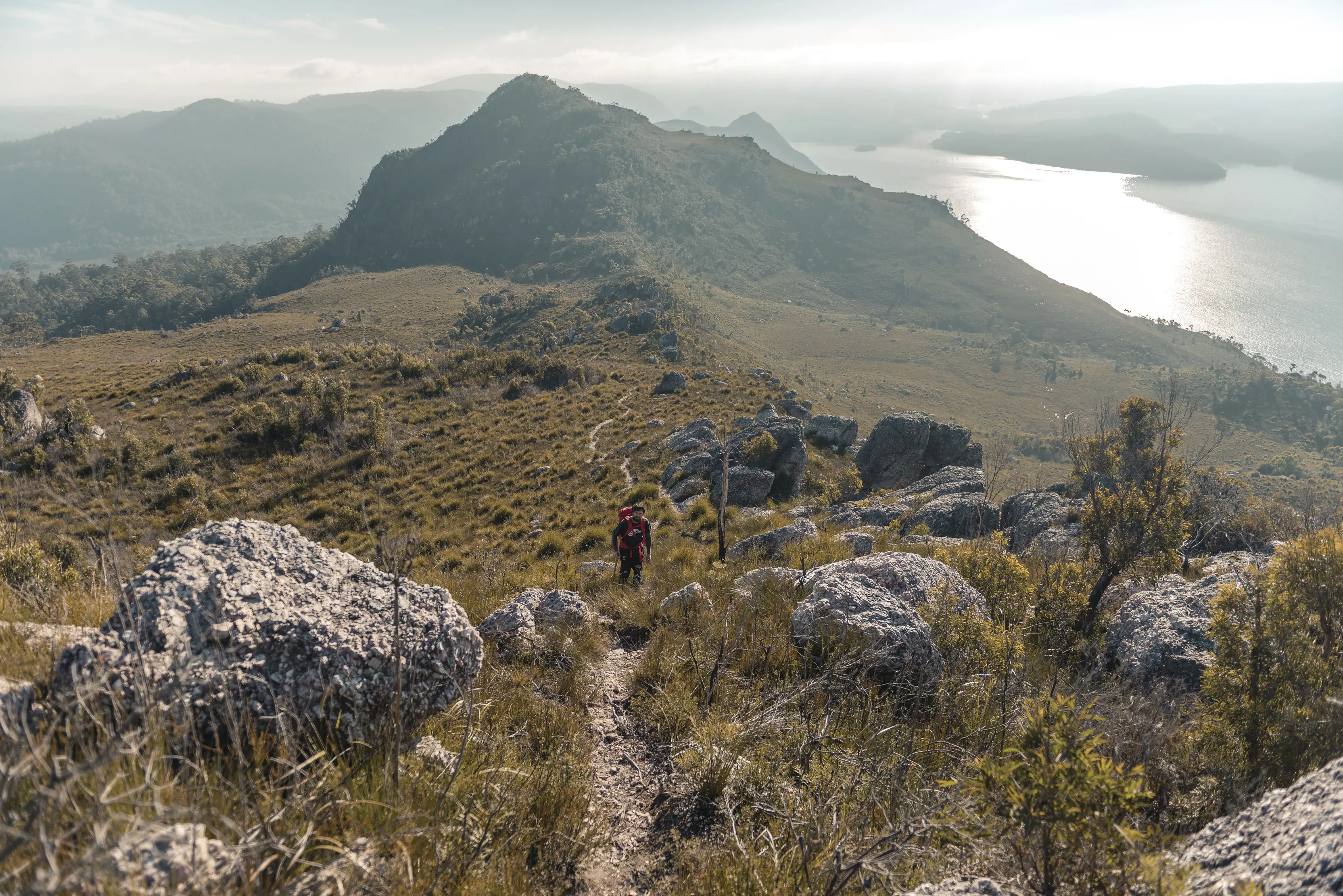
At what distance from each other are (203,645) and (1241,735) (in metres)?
6.89

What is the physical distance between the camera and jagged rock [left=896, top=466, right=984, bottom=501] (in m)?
20.5

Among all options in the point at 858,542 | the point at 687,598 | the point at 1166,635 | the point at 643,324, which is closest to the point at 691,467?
the point at 858,542

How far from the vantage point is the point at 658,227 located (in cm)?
16175

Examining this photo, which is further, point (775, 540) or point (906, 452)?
point (906, 452)

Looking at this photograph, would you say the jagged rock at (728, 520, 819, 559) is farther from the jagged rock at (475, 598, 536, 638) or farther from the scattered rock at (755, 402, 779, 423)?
the scattered rock at (755, 402, 779, 423)

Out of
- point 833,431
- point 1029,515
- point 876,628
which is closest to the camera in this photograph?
point 876,628

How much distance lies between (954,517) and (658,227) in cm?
15847

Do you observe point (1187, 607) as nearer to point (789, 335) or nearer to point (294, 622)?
point (294, 622)

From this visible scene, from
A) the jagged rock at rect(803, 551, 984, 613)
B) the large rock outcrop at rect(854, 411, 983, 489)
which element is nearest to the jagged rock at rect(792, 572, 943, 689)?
the jagged rock at rect(803, 551, 984, 613)

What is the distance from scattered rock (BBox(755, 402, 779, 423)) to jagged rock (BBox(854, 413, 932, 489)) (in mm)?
5254

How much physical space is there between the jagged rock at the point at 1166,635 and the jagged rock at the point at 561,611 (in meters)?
6.14

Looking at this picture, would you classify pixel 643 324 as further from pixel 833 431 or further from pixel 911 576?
pixel 911 576

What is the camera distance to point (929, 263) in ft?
566

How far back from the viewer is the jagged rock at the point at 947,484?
20500mm
